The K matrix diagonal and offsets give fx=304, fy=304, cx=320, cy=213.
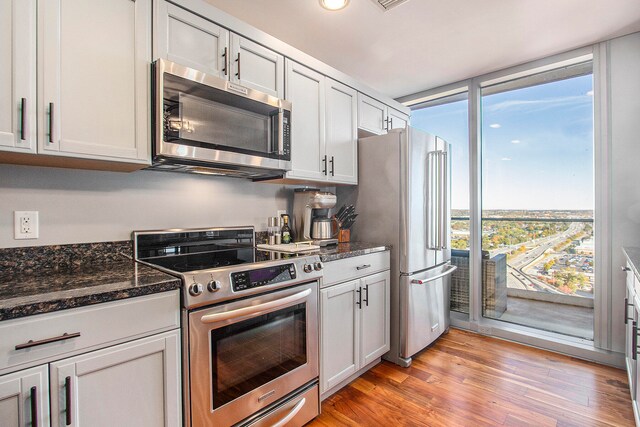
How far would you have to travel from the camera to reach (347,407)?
1922 millimetres

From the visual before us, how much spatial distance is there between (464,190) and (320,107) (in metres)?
1.91

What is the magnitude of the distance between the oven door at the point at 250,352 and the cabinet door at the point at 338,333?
11 cm

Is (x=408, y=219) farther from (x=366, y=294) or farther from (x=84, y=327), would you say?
(x=84, y=327)

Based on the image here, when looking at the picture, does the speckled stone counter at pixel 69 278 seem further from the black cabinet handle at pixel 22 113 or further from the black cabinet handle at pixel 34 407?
the black cabinet handle at pixel 22 113

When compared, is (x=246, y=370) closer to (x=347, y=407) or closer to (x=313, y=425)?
(x=313, y=425)

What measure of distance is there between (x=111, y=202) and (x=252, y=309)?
3.22 ft

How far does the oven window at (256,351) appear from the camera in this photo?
1.36m

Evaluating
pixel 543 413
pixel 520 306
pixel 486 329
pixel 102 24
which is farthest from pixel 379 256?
pixel 102 24

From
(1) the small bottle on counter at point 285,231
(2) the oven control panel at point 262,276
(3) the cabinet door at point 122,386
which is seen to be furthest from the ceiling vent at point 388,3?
(3) the cabinet door at point 122,386

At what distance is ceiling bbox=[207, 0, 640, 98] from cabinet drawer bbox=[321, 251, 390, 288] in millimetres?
1694

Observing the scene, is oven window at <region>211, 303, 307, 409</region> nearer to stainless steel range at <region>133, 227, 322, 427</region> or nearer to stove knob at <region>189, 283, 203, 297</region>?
stainless steel range at <region>133, 227, 322, 427</region>

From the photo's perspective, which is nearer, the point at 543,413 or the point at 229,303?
the point at 229,303

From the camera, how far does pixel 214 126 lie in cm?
165

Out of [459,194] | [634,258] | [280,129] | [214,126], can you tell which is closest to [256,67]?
[280,129]
